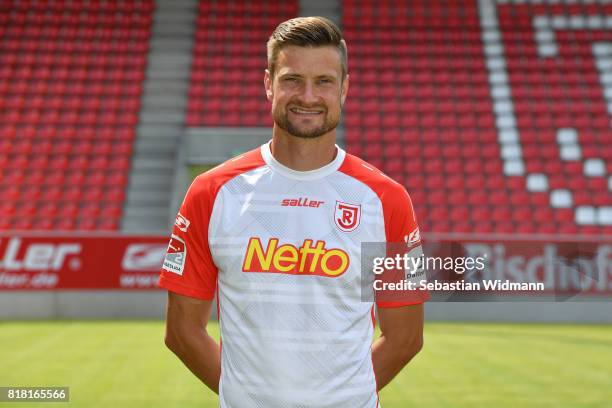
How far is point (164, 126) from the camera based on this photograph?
16875mm

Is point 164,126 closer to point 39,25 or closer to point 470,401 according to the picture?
point 39,25

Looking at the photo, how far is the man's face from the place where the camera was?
2.09 meters

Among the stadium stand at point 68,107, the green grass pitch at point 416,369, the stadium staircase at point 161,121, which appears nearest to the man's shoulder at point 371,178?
the green grass pitch at point 416,369

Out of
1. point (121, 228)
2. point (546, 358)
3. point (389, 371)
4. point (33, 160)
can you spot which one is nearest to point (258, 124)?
point (121, 228)

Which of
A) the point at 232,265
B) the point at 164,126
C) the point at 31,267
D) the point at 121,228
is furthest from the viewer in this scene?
the point at 164,126

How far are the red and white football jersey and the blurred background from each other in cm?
638

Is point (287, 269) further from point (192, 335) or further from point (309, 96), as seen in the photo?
point (309, 96)

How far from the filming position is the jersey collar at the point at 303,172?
217cm

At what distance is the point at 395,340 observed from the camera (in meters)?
2.22

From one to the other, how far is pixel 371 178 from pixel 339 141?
48.7 ft

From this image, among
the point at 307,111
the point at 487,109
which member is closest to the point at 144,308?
the point at 487,109

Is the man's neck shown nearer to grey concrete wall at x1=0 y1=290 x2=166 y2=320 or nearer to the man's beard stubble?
the man's beard stubble

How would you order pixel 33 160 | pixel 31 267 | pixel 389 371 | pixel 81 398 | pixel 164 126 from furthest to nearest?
pixel 164 126 < pixel 33 160 < pixel 31 267 < pixel 81 398 < pixel 389 371

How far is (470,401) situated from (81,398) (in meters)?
3.04
